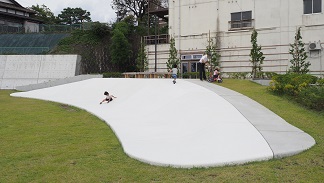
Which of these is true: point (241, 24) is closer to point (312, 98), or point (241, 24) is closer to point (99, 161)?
point (312, 98)

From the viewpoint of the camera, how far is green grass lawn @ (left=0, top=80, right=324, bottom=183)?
204 inches

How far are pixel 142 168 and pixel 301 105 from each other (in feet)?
24.7

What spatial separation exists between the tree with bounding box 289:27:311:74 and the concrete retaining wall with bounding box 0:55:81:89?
19027mm

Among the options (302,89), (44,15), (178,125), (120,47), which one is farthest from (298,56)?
(44,15)

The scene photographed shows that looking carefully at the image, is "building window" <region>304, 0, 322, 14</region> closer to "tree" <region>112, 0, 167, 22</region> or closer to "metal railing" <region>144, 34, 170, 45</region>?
"metal railing" <region>144, 34, 170, 45</region>

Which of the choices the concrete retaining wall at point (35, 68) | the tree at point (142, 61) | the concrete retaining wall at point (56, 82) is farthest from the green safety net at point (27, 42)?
the tree at point (142, 61)

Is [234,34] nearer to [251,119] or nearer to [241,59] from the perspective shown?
[241,59]

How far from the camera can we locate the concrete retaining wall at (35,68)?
96.6ft

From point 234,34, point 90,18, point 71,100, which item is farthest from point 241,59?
point 90,18

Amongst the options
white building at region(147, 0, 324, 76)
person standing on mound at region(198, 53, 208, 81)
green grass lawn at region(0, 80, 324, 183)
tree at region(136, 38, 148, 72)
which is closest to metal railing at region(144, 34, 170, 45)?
white building at region(147, 0, 324, 76)

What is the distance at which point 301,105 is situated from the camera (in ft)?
36.1

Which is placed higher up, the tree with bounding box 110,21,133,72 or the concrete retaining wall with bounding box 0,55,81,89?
the tree with bounding box 110,21,133,72

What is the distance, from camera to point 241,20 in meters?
24.8

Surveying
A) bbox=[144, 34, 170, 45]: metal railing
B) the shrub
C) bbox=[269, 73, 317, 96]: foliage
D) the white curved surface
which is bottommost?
the white curved surface
